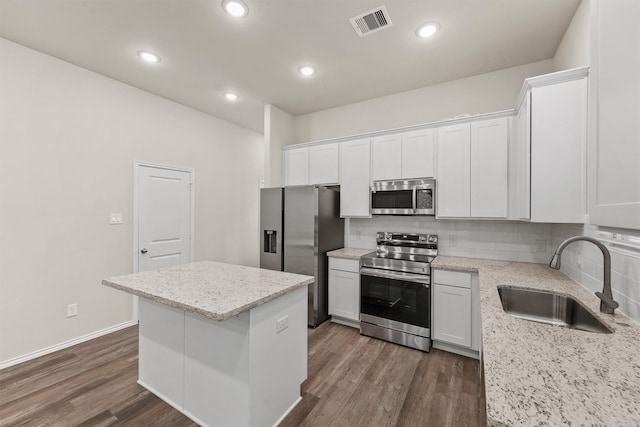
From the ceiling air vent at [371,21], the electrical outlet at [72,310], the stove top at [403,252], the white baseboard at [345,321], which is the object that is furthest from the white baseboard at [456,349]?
the electrical outlet at [72,310]

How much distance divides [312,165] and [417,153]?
4.68 feet

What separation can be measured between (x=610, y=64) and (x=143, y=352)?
3091mm

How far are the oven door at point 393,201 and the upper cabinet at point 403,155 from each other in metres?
0.17

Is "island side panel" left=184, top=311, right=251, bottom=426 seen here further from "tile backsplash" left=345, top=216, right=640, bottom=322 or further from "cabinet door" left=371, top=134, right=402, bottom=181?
"cabinet door" left=371, top=134, right=402, bottom=181

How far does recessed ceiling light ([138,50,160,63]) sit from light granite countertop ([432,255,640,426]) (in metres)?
3.50

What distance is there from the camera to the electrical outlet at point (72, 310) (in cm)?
281

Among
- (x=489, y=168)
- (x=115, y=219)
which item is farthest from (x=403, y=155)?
(x=115, y=219)

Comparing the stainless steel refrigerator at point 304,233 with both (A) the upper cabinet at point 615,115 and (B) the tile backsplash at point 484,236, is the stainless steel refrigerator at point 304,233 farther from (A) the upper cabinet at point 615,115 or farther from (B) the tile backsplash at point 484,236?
(A) the upper cabinet at point 615,115

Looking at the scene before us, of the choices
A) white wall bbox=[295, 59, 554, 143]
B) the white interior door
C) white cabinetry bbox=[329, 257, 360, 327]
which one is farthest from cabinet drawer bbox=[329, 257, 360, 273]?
the white interior door

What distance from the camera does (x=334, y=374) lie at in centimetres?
234

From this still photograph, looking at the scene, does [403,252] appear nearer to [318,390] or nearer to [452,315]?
[452,315]

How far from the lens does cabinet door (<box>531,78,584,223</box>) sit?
1802 mm

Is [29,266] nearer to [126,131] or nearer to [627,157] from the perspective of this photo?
[126,131]

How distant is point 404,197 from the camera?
124 inches
